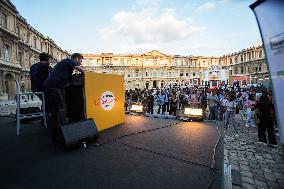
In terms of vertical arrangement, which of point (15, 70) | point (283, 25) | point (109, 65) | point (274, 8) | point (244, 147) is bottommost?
point (244, 147)

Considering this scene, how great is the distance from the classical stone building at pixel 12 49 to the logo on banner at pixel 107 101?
3117 cm

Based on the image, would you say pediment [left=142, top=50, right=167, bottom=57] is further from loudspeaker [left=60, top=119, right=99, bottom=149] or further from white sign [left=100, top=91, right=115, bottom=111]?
loudspeaker [left=60, top=119, right=99, bottom=149]

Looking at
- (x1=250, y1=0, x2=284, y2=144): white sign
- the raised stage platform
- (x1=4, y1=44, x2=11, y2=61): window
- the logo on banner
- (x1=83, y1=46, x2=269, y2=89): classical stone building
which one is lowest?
the raised stage platform

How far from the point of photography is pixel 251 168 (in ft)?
17.7

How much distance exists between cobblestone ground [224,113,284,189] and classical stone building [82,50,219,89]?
8687 cm

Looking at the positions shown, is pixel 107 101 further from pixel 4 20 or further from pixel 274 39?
pixel 4 20

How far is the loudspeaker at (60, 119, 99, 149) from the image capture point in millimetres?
3252

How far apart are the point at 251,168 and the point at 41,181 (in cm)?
506

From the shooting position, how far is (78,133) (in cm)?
348

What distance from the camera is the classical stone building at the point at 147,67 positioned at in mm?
93812

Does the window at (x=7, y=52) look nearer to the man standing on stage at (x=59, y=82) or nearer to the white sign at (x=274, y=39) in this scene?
the man standing on stage at (x=59, y=82)

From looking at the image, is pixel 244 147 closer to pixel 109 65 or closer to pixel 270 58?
pixel 270 58

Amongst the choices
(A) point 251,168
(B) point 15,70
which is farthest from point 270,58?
(B) point 15,70

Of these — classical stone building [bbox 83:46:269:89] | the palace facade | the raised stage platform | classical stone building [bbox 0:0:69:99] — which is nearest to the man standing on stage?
the raised stage platform
